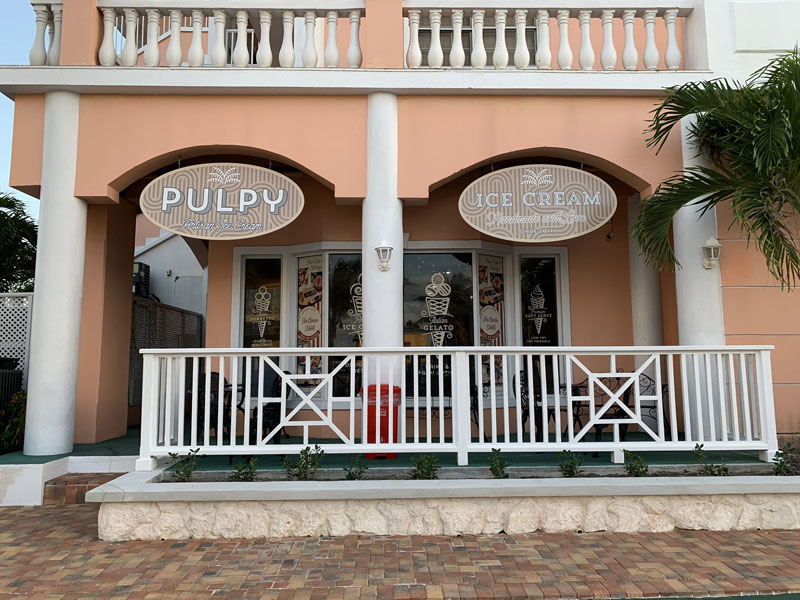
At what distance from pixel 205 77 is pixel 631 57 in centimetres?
466

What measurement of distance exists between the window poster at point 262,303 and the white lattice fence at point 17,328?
8.38 feet

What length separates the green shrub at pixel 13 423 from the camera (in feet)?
20.8

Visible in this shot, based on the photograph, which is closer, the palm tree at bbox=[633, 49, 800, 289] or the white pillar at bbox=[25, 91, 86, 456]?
the palm tree at bbox=[633, 49, 800, 289]

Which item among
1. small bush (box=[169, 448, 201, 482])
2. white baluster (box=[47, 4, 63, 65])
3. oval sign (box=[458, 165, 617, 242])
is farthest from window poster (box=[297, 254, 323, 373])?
white baluster (box=[47, 4, 63, 65])

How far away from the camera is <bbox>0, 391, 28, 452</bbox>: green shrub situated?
6340 mm

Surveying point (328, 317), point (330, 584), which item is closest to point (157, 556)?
point (330, 584)

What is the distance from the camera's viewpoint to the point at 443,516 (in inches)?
182

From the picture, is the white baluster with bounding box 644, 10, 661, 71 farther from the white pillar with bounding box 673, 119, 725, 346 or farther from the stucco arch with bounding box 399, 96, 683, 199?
the white pillar with bounding box 673, 119, 725, 346

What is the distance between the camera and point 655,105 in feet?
21.3

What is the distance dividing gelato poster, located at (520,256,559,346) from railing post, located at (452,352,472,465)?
3034 millimetres

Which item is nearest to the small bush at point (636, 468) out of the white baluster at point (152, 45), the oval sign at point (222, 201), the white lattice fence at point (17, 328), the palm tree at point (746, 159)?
the palm tree at point (746, 159)

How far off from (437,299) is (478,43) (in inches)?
127

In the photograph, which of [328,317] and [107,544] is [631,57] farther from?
[107,544]

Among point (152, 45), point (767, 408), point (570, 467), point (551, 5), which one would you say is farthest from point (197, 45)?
point (767, 408)
